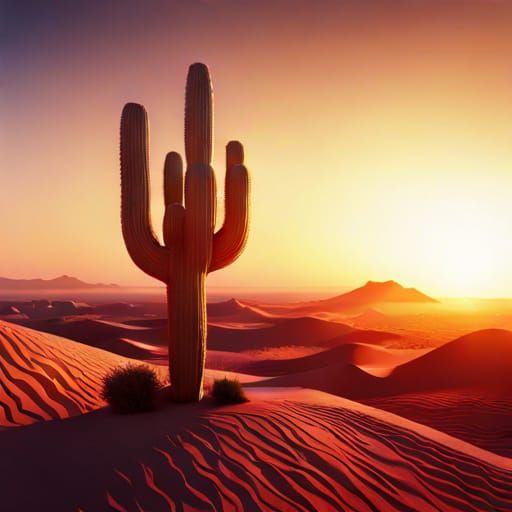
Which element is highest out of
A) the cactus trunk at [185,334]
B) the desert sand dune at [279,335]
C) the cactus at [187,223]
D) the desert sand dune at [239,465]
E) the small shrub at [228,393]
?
the cactus at [187,223]

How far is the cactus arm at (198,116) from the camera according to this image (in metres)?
9.12

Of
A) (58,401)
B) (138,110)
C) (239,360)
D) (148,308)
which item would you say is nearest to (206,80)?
(138,110)

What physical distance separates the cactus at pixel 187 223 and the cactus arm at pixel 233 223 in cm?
2

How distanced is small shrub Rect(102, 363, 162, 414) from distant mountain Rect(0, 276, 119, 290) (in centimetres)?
16706

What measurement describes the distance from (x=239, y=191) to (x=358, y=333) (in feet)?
78.7

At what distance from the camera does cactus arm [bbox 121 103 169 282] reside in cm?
898

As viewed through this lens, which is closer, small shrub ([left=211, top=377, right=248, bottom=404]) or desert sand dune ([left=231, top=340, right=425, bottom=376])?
small shrub ([left=211, top=377, right=248, bottom=404])

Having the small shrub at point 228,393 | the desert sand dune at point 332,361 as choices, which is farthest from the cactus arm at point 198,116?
the desert sand dune at point 332,361

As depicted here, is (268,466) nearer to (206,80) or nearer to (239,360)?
(206,80)

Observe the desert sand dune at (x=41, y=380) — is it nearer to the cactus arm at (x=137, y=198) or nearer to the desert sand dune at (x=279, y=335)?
the cactus arm at (x=137, y=198)

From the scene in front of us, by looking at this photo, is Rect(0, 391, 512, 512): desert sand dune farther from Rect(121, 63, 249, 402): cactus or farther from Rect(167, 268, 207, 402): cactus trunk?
Rect(121, 63, 249, 402): cactus

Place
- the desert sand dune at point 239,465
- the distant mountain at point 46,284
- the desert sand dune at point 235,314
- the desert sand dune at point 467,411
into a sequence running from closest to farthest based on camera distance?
the desert sand dune at point 239,465
the desert sand dune at point 467,411
the desert sand dune at point 235,314
the distant mountain at point 46,284

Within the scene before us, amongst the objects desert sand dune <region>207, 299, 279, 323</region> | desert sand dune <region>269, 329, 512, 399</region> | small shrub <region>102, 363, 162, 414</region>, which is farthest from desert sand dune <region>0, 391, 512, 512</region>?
desert sand dune <region>207, 299, 279, 323</region>

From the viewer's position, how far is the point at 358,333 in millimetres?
31266
